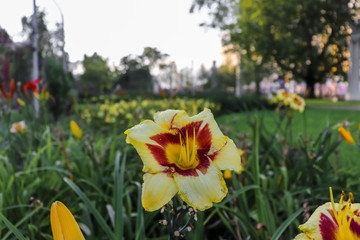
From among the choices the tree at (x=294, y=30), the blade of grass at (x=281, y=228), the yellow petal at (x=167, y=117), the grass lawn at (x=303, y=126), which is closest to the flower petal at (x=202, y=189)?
the yellow petal at (x=167, y=117)

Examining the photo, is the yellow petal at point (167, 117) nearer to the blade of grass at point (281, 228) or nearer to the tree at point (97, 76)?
the blade of grass at point (281, 228)

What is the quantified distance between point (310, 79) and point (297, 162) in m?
18.7

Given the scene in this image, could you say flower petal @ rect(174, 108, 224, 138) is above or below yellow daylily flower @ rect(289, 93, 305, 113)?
above

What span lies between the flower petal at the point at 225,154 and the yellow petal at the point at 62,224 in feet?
0.88

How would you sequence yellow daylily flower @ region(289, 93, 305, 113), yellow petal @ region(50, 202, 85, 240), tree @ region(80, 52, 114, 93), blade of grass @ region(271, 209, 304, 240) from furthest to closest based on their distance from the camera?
tree @ region(80, 52, 114, 93) < yellow daylily flower @ region(289, 93, 305, 113) < blade of grass @ region(271, 209, 304, 240) < yellow petal @ region(50, 202, 85, 240)

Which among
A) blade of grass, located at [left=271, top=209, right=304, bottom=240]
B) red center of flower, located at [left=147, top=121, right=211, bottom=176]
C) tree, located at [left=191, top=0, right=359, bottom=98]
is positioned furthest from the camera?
tree, located at [left=191, top=0, right=359, bottom=98]

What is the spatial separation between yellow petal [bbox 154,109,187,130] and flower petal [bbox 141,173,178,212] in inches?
4.6

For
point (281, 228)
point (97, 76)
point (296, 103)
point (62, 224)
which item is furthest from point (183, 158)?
point (97, 76)

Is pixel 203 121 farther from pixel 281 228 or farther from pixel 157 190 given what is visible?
pixel 281 228

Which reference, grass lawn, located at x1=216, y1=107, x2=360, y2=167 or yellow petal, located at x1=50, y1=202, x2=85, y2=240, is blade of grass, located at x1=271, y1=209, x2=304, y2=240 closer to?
yellow petal, located at x1=50, y1=202, x2=85, y2=240

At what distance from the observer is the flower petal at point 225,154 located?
54cm

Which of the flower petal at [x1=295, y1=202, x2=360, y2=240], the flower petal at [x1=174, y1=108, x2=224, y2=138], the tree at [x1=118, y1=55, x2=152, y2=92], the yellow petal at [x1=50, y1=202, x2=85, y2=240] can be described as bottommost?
the flower petal at [x1=295, y1=202, x2=360, y2=240]

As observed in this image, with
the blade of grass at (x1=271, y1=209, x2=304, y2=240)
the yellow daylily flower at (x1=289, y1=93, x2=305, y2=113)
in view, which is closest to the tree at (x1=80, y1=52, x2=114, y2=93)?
the yellow daylily flower at (x1=289, y1=93, x2=305, y2=113)

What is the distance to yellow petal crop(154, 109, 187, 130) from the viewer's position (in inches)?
22.7
